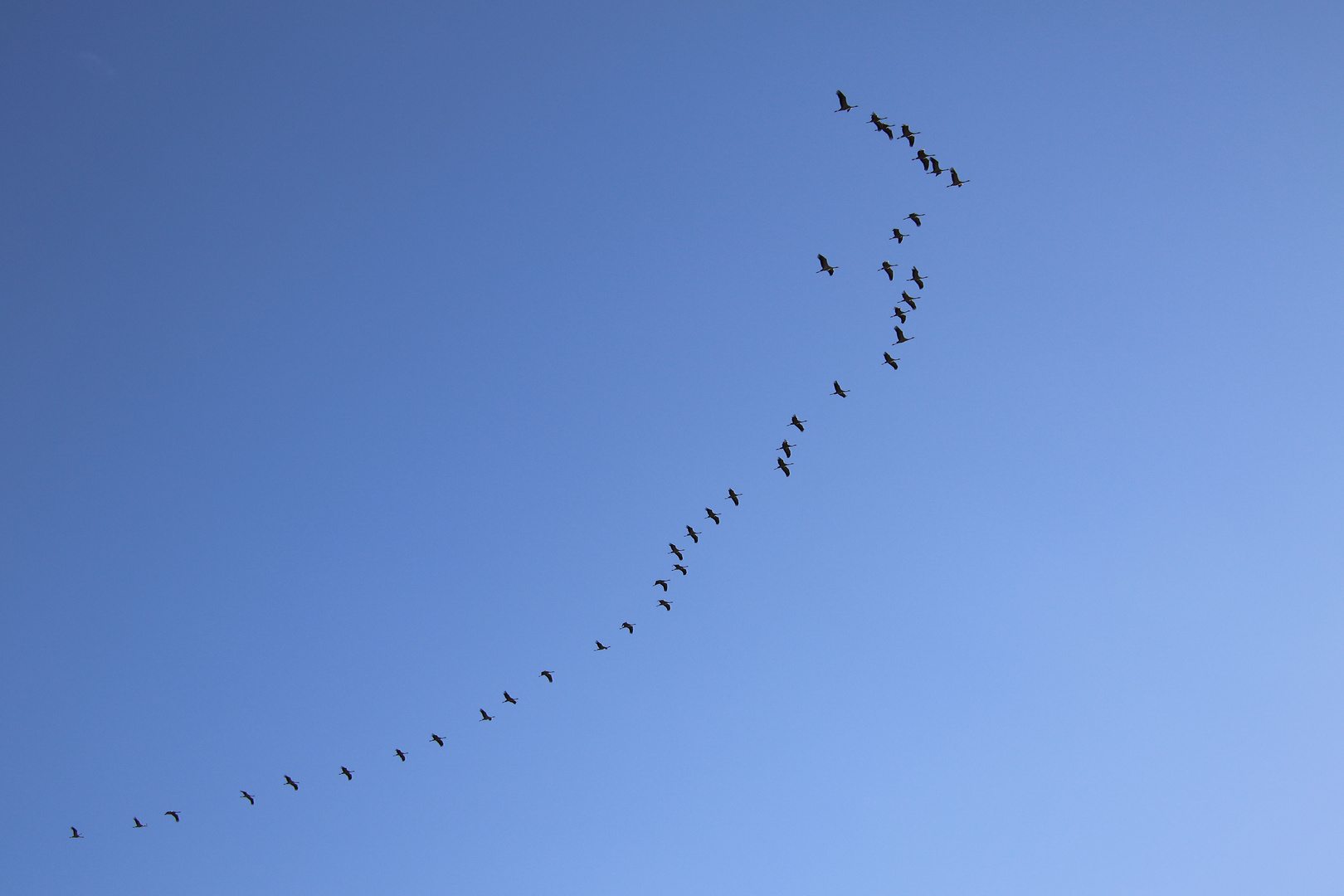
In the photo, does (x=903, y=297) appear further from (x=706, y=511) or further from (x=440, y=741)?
(x=440, y=741)

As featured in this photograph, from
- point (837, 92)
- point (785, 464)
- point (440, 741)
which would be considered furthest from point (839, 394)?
point (440, 741)

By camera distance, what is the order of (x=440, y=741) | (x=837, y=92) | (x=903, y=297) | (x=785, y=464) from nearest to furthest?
1. (x=837, y=92)
2. (x=903, y=297)
3. (x=785, y=464)
4. (x=440, y=741)

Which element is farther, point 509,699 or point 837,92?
point 509,699

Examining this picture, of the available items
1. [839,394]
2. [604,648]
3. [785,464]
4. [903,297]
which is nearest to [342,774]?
[604,648]

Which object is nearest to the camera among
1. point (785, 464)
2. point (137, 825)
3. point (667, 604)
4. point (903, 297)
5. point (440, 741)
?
point (903, 297)

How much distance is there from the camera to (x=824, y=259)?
65875 mm

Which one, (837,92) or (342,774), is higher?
(837,92)

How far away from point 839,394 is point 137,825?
71.9 metres

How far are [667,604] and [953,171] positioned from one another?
117 ft

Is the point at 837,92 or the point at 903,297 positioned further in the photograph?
the point at 903,297

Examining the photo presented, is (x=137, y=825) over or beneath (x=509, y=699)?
over

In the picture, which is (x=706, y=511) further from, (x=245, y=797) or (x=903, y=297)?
(x=245, y=797)

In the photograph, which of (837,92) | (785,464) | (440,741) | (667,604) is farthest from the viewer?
(440,741)

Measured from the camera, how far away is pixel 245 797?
289 ft
